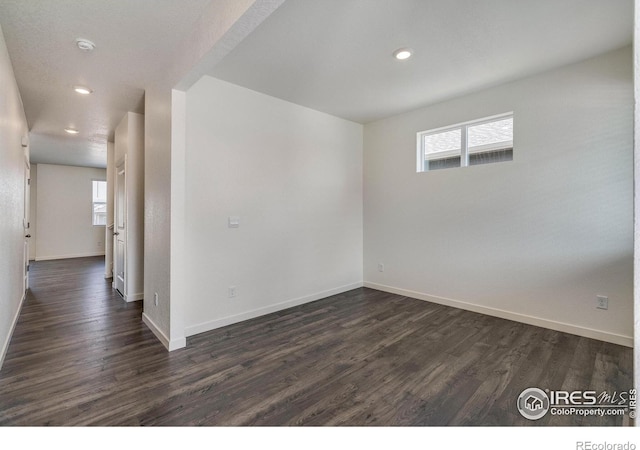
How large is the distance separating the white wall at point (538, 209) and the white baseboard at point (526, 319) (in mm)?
12

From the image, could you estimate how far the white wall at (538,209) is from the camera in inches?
109

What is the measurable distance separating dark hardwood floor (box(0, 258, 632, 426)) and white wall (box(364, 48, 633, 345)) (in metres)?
0.34

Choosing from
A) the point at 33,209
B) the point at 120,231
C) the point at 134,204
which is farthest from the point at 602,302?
the point at 33,209

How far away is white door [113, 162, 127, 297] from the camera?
4.46m

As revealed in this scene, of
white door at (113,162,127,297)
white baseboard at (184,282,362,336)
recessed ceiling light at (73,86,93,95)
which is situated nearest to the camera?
white baseboard at (184,282,362,336)

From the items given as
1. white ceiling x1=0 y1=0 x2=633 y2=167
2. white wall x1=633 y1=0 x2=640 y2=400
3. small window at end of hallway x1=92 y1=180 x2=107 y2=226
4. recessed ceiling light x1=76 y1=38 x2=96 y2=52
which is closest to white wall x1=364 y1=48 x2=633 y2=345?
white ceiling x1=0 y1=0 x2=633 y2=167

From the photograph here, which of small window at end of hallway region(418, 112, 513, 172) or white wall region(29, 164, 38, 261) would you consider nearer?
small window at end of hallway region(418, 112, 513, 172)

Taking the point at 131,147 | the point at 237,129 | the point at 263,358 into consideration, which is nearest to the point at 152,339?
the point at 263,358

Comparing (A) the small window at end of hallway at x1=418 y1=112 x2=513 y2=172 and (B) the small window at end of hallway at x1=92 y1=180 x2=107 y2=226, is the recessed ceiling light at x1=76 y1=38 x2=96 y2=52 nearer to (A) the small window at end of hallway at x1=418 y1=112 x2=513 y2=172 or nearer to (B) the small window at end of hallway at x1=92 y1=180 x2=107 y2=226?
(A) the small window at end of hallway at x1=418 y1=112 x2=513 y2=172

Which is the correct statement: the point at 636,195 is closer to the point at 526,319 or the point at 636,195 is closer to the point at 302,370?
the point at 302,370

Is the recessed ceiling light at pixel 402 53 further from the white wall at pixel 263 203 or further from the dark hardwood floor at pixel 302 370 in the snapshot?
the dark hardwood floor at pixel 302 370

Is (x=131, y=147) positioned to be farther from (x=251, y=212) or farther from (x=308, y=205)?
(x=308, y=205)

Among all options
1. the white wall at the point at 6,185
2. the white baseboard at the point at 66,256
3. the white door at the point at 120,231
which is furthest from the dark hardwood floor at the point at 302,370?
the white baseboard at the point at 66,256
